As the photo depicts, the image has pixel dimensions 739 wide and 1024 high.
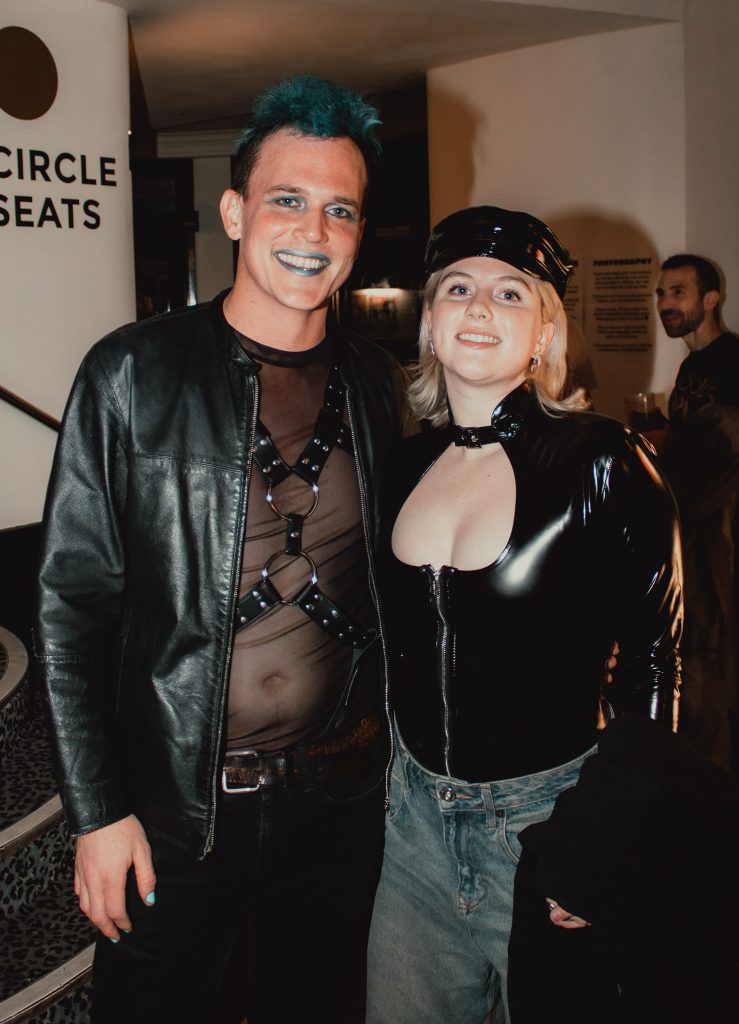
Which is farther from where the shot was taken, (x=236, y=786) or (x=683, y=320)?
(x=683, y=320)

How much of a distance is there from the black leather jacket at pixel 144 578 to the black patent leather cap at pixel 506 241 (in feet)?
1.39

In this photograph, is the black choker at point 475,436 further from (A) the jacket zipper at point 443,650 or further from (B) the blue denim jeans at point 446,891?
(B) the blue denim jeans at point 446,891

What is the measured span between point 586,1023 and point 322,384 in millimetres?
1121

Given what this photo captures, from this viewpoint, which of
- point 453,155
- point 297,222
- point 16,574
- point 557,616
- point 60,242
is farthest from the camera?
point 453,155

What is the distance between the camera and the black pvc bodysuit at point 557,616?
1.39 meters

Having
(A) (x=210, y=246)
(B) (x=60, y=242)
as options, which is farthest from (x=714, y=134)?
(A) (x=210, y=246)

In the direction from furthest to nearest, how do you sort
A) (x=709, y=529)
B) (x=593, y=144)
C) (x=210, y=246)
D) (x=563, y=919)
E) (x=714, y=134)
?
1. (x=210, y=246)
2. (x=593, y=144)
3. (x=714, y=134)
4. (x=709, y=529)
5. (x=563, y=919)

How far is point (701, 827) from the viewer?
1076 mm

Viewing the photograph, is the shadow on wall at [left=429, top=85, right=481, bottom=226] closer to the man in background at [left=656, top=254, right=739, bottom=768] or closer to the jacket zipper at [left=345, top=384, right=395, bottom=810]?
the man in background at [left=656, top=254, right=739, bottom=768]

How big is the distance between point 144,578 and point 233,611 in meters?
0.17

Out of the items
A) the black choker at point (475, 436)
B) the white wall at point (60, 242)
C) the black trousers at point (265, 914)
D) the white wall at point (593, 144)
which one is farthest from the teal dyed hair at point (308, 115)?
the white wall at point (593, 144)

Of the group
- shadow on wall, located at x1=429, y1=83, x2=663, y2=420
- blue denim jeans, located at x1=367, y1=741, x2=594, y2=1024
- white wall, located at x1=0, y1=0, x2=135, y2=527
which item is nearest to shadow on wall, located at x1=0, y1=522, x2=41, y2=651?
white wall, located at x1=0, y1=0, x2=135, y2=527

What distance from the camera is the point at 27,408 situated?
3.81 m

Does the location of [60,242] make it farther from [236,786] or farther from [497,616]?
[497,616]
